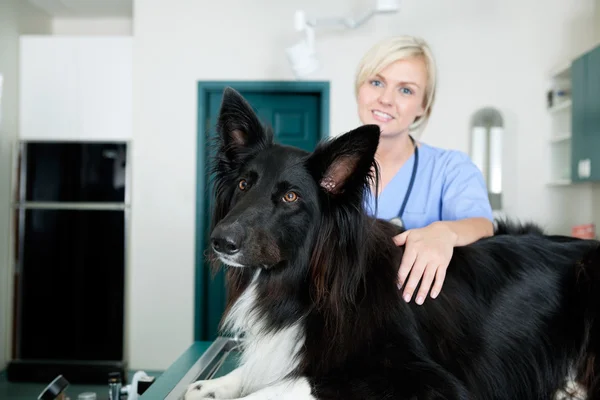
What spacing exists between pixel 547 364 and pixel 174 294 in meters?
4.08

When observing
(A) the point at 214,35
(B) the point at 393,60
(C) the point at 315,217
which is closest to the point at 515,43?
Answer: (A) the point at 214,35

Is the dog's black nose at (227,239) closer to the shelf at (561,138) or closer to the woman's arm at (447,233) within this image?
the woman's arm at (447,233)

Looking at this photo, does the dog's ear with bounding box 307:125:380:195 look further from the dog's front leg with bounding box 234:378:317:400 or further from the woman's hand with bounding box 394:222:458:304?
the dog's front leg with bounding box 234:378:317:400

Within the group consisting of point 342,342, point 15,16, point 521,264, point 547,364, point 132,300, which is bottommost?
point 132,300

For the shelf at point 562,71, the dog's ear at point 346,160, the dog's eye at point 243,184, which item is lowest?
the dog's eye at point 243,184

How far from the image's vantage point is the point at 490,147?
15.6ft

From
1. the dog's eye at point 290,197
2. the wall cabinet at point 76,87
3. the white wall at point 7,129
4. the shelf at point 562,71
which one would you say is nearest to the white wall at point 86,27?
the white wall at point 7,129

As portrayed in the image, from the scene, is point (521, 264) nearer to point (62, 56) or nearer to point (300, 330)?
point (300, 330)

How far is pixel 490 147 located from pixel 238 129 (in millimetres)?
3708

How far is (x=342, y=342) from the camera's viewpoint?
133 centimetres

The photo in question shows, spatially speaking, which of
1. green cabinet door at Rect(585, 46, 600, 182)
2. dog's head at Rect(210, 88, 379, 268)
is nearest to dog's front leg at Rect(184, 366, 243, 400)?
dog's head at Rect(210, 88, 379, 268)

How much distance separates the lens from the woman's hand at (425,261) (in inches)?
56.9

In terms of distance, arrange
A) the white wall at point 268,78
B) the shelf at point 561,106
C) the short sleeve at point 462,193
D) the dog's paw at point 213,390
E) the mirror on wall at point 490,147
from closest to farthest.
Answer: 1. the dog's paw at point 213,390
2. the short sleeve at point 462,193
3. the shelf at point 561,106
4. the mirror on wall at point 490,147
5. the white wall at point 268,78

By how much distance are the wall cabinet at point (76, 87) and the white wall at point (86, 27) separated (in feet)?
2.81
